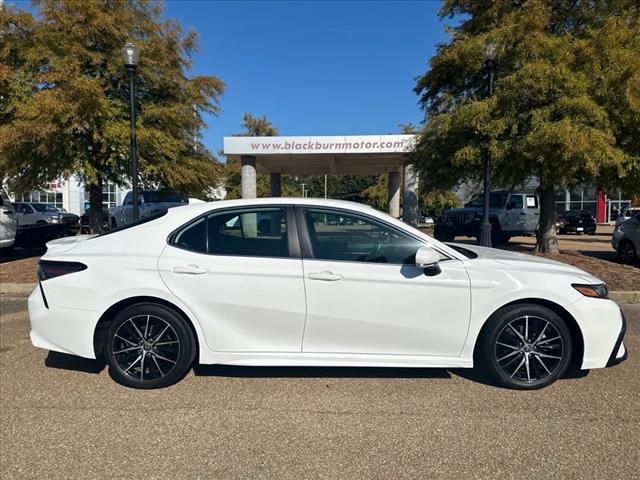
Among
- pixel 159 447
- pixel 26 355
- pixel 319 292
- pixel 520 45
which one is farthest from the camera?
pixel 520 45

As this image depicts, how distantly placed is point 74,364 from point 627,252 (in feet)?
38.7

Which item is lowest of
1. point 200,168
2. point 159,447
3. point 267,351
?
point 159,447

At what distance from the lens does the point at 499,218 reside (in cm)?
1458

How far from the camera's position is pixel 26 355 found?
15.5 feet

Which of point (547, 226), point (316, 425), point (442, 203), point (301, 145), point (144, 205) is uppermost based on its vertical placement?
point (301, 145)

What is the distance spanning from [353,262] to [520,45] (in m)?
7.85

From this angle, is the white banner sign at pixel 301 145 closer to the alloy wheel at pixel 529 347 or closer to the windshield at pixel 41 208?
the windshield at pixel 41 208

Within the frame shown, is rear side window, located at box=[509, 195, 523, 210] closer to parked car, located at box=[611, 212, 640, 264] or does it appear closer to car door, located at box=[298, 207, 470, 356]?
parked car, located at box=[611, 212, 640, 264]

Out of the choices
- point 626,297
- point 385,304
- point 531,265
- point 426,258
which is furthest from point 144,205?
point 531,265

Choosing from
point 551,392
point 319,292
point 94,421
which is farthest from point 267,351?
point 551,392

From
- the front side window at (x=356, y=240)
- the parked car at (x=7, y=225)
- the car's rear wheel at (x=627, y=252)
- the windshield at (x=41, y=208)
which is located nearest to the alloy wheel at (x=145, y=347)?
the front side window at (x=356, y=240)

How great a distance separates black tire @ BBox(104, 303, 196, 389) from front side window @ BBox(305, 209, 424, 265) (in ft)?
4.35

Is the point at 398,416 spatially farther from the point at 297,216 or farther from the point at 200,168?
the point at 200,168

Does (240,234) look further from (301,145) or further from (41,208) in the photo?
(41,208)
